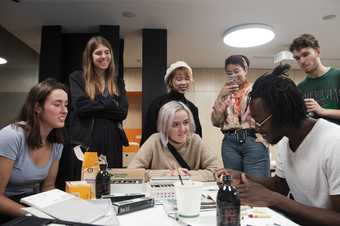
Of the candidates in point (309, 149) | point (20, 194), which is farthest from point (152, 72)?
point (309, 149)

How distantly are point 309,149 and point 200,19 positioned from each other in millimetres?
2649

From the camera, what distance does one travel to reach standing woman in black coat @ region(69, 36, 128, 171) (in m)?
2.03

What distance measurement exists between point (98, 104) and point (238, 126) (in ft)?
3.46

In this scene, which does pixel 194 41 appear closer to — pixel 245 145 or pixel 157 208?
pixel 245 145

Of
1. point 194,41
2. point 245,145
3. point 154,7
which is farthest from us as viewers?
point 194,41

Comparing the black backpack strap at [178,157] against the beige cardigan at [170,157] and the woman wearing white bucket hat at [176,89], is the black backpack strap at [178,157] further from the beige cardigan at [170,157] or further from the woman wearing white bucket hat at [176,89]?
the woman wearing white bucket hat at [176,89]

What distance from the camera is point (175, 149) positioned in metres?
1.91

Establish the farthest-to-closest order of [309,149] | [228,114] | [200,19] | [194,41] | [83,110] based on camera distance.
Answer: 1. [194,41]
2. [200,19]
3. [228,114]
4. [83,110]
5. [309,149]

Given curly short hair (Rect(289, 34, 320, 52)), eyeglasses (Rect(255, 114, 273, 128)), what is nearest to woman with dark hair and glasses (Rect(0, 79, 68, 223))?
eyeglasses (Rect(255, 114, 273, 128))

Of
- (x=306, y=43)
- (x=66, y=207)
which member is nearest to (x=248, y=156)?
(x=306, y=43)

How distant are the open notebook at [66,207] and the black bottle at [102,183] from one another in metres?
0.24

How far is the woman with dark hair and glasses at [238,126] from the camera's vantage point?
2.14 metres

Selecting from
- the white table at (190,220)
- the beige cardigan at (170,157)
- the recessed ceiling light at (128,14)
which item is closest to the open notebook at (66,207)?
the white table at (190,220)

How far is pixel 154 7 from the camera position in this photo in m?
3.17
